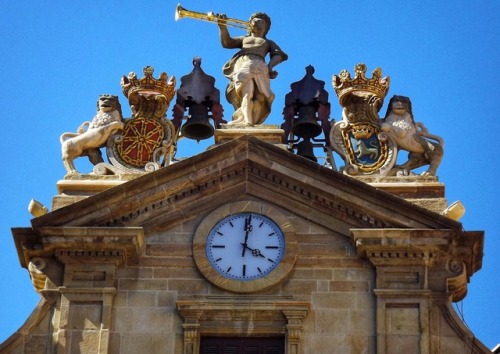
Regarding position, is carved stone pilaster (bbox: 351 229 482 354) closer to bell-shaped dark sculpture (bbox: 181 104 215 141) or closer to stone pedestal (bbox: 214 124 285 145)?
stone pedestal (bbox: 214 124 285 145)

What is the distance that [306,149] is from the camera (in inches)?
1811

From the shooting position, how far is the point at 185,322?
1654 inches

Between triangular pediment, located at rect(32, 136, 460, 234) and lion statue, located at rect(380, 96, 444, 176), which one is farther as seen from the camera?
lion statue, located at rect(380, 96, 444, 176)

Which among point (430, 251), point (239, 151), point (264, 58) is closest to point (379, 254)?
point (430, 251)

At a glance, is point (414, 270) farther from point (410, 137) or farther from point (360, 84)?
point (360, 84)

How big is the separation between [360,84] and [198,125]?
3.83 metres

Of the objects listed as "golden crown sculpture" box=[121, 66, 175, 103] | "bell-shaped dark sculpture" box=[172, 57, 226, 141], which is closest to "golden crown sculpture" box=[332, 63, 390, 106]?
"bell-shaped dark sculpture" box=[172, 57, 226, 141]

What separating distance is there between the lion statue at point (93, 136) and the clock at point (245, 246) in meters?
3.70

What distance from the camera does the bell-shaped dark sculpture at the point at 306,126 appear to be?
4622 centimetres

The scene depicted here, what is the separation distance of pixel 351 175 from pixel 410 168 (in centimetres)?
137

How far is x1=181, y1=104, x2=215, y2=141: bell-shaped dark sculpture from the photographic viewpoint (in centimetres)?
4650

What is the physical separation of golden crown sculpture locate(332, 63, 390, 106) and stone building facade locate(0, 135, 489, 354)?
3522 mm

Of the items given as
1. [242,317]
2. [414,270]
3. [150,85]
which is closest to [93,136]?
[150,85]

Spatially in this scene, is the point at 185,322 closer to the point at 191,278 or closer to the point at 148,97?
the point at 191,278
